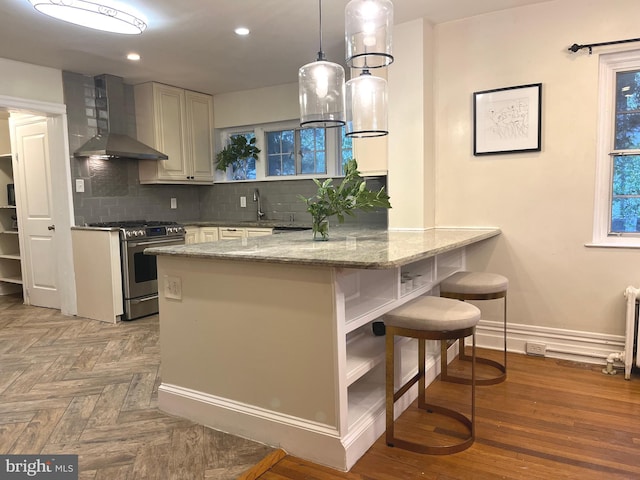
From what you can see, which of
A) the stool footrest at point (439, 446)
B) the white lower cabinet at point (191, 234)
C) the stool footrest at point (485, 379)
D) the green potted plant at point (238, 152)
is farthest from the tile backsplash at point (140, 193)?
the stool footrest at point (439, 446)

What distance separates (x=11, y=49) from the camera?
148 inches

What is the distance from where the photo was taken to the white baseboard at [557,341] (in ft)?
10.1

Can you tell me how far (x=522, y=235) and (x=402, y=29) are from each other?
1768 millimetres

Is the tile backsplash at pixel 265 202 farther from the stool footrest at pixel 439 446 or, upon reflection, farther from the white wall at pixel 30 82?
the stool footrest at pixel 439 446

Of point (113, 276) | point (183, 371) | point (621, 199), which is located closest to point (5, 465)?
point (183, 371)

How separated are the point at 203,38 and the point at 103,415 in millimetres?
2786

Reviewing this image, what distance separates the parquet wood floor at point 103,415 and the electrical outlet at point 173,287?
0.65 metres

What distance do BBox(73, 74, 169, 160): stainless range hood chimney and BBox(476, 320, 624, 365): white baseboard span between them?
363cm

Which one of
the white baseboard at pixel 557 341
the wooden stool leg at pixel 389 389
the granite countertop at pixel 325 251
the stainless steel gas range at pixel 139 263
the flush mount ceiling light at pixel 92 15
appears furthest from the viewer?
the stainless steel gas range at pixel 139 263

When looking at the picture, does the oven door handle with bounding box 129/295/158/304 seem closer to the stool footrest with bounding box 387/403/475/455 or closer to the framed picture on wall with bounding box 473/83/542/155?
the stool footrest with bounding box 387/403/475/455

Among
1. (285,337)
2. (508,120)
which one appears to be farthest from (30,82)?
(508,120)

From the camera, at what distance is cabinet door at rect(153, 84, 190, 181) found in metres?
5.01

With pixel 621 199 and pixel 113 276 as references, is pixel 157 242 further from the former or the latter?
pixel 621 199

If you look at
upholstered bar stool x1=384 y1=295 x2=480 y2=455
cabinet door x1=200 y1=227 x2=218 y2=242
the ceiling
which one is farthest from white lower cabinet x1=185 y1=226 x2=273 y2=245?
upholstered bar stool x1=384 y1=295 x2=480 y2=455
